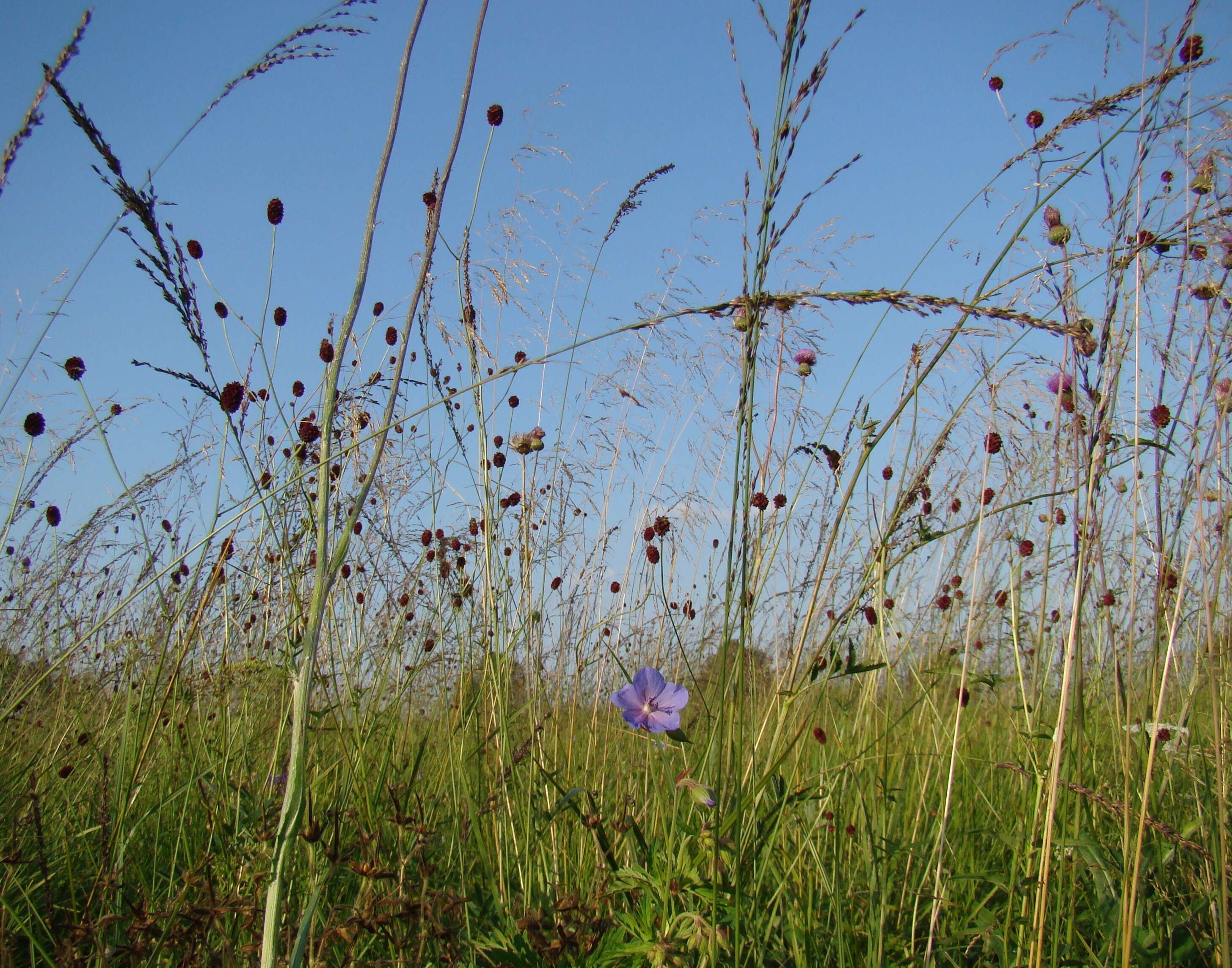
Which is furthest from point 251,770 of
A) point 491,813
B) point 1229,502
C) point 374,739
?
point 1229,502

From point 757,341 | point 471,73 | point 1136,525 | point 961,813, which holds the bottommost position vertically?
point 961,813

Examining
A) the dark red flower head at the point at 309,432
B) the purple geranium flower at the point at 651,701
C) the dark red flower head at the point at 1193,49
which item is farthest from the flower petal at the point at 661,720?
the dark red flower head at the point at 1193,49

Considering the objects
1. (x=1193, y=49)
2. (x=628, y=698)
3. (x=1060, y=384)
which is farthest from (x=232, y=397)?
(x=1193, y=49)

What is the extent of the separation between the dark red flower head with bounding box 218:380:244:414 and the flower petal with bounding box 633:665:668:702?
2.68ft

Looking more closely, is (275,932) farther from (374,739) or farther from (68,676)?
(68,676)

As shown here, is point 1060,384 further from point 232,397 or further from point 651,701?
point 232,397

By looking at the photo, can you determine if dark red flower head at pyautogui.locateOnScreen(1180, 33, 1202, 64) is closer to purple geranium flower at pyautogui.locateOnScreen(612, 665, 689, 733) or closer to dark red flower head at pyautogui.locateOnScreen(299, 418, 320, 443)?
purple geranium flower at pyautogui.locateOnScreen(612, 665, 689, 733)

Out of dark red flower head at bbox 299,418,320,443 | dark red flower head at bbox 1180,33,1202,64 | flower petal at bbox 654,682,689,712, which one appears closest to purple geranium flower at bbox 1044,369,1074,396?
dark red flower head at bbox 1180,33,1202,64

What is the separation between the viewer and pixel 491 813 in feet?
5.27

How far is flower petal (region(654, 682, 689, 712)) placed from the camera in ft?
4.02

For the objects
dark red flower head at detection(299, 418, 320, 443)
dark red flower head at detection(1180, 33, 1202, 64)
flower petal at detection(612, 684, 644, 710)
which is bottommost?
flower petal at detection(612, 684, 644, 710)

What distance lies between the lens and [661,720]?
3.99 feet

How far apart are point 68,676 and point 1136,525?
10.3 ft

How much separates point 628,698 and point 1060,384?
0.83 m
